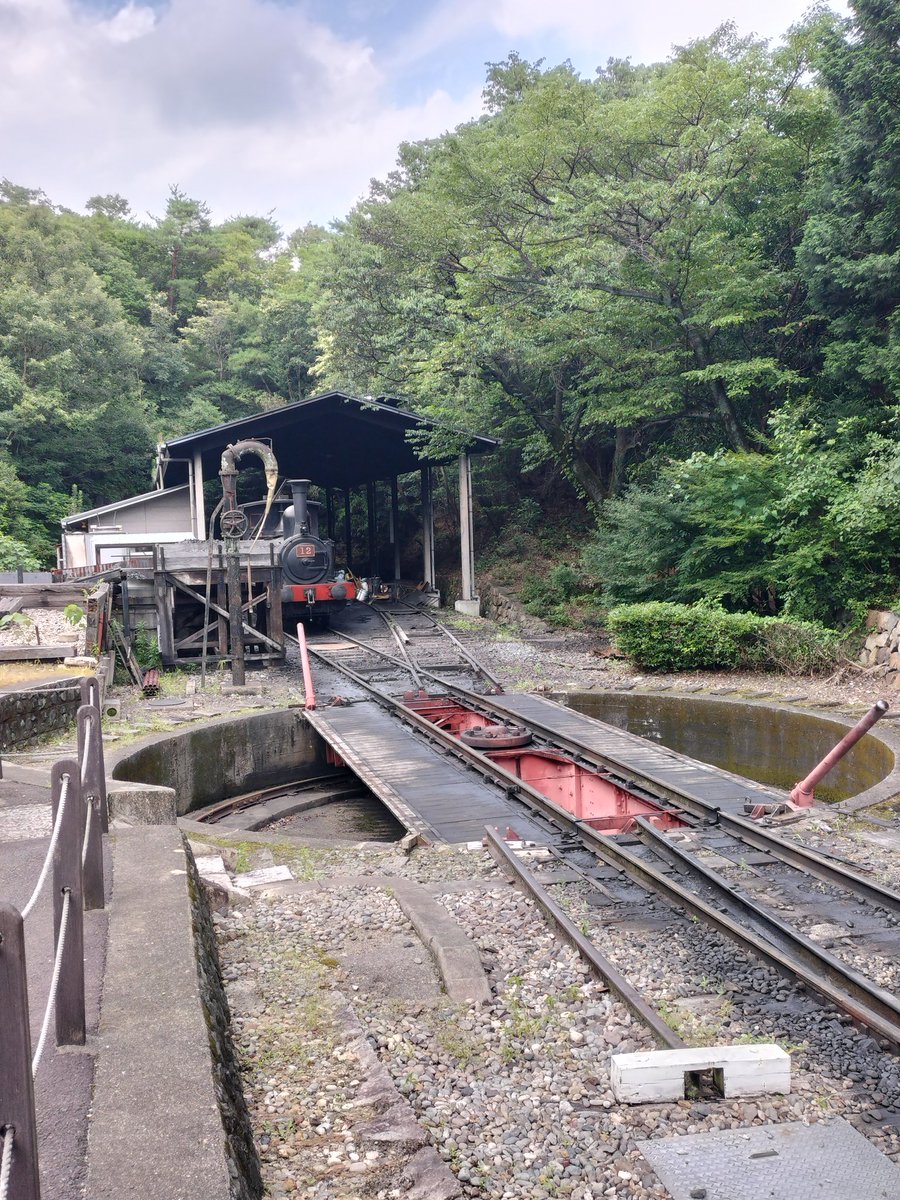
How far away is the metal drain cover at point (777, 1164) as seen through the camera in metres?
3.21

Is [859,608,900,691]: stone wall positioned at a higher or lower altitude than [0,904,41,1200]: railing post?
lower

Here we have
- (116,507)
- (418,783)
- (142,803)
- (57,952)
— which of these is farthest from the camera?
(116,507)

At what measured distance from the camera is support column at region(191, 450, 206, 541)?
70.0ft

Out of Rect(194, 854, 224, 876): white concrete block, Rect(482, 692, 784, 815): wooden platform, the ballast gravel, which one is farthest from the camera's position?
Rect(482, 692, 784, 815): wooden platform

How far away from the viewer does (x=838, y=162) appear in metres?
15.8

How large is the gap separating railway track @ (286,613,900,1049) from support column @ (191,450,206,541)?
46.8 ft

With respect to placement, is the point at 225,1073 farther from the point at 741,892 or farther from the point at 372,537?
the point at 372,537

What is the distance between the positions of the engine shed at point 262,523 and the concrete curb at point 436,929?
30.2ft

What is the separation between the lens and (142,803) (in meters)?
6.05

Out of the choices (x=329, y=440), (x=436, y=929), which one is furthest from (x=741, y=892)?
(x=329, y=440)

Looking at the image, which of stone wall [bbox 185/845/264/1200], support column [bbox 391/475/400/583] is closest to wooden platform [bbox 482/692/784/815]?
stone wall [bbox 185/845/264/1200]

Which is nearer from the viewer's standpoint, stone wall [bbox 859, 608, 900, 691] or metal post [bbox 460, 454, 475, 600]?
stone wall [bbox 859, 608, 900, 691]

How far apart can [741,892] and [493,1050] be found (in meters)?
2.79

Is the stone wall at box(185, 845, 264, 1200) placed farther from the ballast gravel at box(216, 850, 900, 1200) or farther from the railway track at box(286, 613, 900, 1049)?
the railway track at box(286, 613, 900, 1049)
